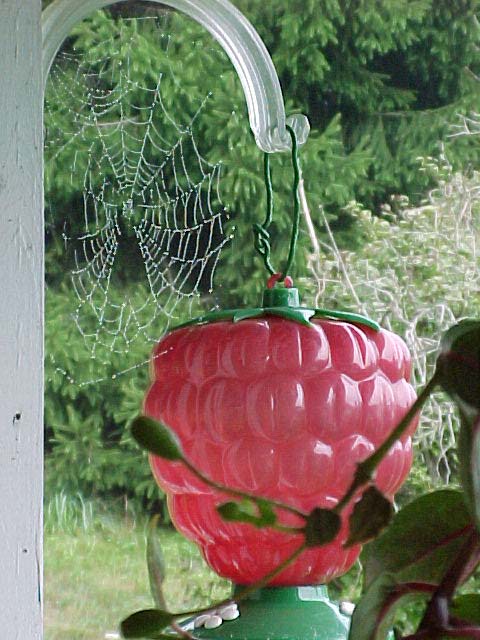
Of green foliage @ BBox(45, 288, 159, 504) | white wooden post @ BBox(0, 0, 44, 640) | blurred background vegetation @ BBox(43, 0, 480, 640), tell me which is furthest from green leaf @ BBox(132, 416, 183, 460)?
green foliage @ BBox(45, 288, 159, 504)

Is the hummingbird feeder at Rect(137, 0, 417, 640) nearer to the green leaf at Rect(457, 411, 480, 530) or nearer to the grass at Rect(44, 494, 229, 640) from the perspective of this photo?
the green leaf at Rect(457, 411, 480, 530)

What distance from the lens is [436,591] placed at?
4.7 inches

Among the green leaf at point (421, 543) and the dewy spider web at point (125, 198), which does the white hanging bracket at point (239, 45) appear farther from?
the dewy spider web at point (125, 198)

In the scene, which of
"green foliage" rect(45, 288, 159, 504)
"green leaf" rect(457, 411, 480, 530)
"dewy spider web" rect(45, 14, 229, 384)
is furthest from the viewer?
"green foliage" rect(45, 288, 159, 504)

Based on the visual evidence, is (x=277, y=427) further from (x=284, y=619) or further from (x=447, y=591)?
(x=447, y=591)

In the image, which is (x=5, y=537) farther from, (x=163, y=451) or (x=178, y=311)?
(x=178, y=311)

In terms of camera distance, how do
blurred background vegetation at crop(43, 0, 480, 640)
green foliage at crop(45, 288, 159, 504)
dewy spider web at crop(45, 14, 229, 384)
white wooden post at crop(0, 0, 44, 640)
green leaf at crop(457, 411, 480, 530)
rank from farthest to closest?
green foliage at crop(45, 288, 159, 504) → blurred background vegetation at crop(43, 0, 480, 640) → dewy spider web at crop(45, 14, 229, 384) → white wooden post at crop(0, 0, 44, 640) → green leaf at crop(457, 411, 480, 530)

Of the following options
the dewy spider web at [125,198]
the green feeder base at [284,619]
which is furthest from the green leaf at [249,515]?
the dewy spider web at [125,198]

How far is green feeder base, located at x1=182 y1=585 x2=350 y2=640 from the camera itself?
29 centimetres

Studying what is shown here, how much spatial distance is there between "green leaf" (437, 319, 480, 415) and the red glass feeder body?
19cm

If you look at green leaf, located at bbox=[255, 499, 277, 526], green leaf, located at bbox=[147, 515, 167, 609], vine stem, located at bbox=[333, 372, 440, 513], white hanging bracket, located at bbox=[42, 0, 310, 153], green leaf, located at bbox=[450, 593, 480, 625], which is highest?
white hanging bracket, located at bbox=[42, 0, 310, 153]

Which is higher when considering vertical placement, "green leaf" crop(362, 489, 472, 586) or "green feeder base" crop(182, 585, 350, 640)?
"green leaf" crop(362, 489, 472, 586)

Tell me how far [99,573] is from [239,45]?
1.38 metres

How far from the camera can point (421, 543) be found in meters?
0.15
